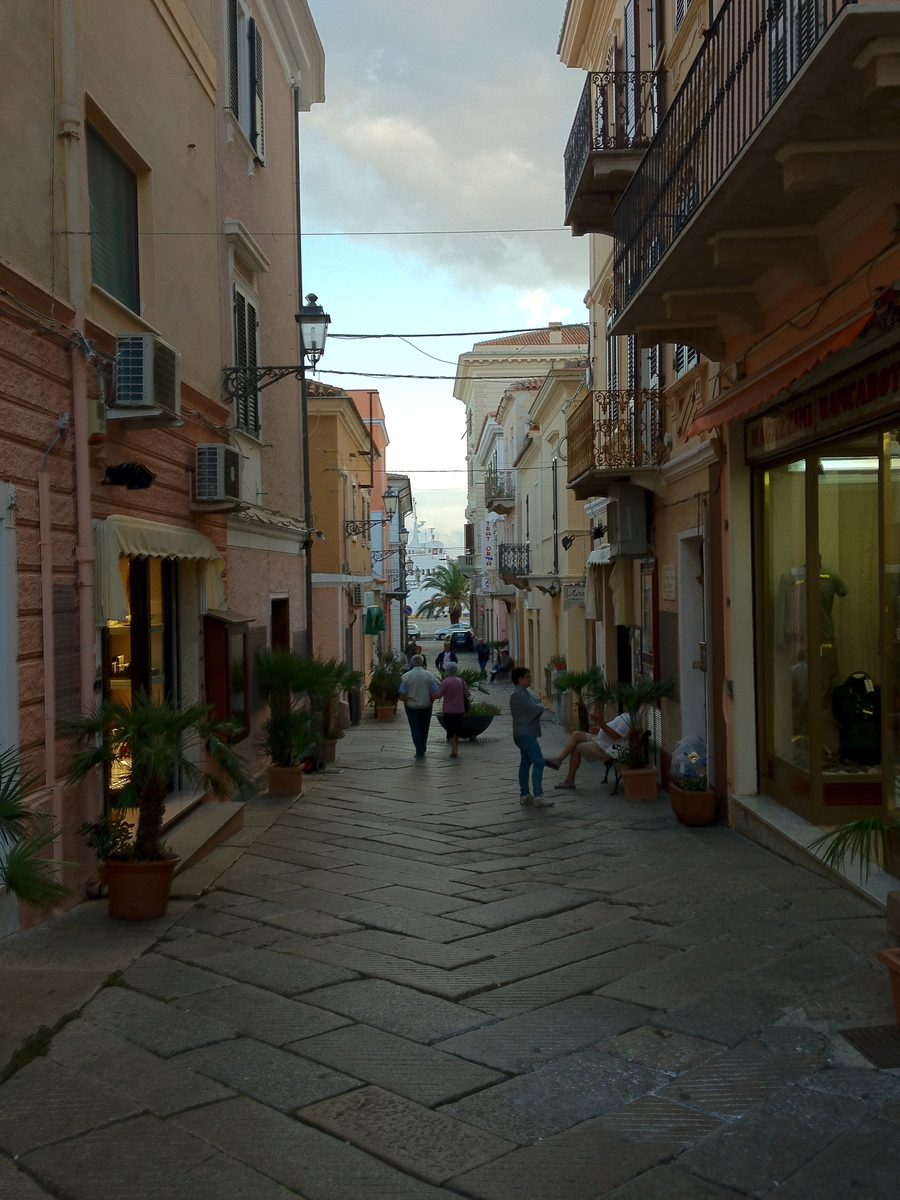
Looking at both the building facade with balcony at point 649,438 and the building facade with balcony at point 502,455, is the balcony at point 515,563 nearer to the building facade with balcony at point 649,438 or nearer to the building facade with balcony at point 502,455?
the building facade with balcony at point 502,455

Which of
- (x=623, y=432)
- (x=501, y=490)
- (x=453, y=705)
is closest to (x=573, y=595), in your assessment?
(x=453, y=705)

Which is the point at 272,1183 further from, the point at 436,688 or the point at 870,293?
the point at 436,688

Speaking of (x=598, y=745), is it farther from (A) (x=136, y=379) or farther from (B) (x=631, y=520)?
(A) (x=136, y=379)

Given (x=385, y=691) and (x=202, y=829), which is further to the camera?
(x=385, y=691)

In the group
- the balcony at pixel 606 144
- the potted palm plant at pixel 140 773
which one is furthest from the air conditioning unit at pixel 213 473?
the balcony at pixel 606 144

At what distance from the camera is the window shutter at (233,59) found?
12.6 metres

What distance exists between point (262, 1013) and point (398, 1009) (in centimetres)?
62

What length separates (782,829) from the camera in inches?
316

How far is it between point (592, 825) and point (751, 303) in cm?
464

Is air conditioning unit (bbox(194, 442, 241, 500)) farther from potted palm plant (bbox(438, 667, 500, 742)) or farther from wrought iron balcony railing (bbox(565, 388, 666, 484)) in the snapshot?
potted palm plant (bbox(438, 667, 500, 742))

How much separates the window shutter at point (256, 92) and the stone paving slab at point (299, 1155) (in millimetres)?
12360

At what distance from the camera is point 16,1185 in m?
3.56

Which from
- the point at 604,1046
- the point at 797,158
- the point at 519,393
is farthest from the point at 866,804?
the point at 519,393

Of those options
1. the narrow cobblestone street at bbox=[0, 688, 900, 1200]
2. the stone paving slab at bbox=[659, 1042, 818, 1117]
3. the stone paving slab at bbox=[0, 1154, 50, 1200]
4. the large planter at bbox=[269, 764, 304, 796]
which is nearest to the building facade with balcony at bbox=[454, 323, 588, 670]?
the large planter at bbox=[269, 764, 304, 796]
